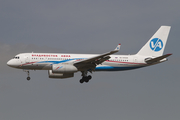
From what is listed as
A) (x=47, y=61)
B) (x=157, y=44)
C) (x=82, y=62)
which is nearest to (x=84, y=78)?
(x=82, y=62)

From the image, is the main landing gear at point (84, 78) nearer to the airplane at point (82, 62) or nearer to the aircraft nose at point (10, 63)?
the airplane at point (82, 62)

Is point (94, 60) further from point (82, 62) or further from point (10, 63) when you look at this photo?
point (10, 63)

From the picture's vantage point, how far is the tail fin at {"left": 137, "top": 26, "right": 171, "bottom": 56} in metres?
45.9

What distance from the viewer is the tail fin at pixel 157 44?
151ft

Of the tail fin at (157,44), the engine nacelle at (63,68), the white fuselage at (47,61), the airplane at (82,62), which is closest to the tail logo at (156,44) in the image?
the tail fin at (157,44)

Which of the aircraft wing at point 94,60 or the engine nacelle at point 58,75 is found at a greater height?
the aircraft wing at point 94,60

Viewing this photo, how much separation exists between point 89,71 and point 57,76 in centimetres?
511

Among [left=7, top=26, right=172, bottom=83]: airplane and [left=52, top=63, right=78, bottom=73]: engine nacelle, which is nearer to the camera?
[left=52, top=63, right=78, bottom=73]: engine nacelle

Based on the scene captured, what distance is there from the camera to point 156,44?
46844 millimetres

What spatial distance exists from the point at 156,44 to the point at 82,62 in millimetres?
14183

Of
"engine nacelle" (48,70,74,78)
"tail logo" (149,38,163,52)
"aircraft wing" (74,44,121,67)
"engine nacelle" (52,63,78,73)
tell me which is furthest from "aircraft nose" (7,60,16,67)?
"tail logo" (149,38,163,52)

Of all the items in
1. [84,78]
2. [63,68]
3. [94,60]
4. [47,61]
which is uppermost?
[47,61]

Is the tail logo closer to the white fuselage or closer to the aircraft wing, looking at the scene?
the white fuselage

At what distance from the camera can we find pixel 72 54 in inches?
1639
